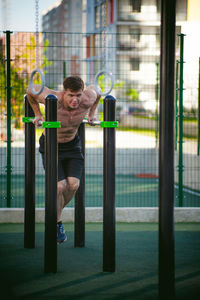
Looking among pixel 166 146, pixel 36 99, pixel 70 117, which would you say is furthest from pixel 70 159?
pixel 166 146

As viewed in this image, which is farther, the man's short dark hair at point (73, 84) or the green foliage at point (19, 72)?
the green foliage at point (19, 72)

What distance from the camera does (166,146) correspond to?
9.75 feet

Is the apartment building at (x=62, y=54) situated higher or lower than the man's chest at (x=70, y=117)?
higher

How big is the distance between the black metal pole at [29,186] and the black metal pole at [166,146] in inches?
75.1

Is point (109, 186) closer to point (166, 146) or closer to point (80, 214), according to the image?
point (80, 214)

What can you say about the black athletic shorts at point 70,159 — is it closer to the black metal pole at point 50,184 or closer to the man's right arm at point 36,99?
the man's right arm at point 36,99

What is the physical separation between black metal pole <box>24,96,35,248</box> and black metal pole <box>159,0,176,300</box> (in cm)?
191

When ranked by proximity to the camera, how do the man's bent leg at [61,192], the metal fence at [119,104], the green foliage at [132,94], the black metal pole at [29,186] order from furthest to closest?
the green foliage at [132,94]
the metal fence at [119,104]
the black metal pole at [29,186]
the man's bent leg at [61,192]

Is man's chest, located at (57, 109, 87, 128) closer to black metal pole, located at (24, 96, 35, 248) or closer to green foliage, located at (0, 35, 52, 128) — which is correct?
black metal pole, located at (24, 96, 35, 248)

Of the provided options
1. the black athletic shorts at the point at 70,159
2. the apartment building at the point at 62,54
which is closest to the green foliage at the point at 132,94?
the apartment building at the point at 62,54

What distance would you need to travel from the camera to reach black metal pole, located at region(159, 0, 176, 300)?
2.94 metres

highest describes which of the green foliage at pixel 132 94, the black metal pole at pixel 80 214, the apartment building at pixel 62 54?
the apartment building at pixel 62 54

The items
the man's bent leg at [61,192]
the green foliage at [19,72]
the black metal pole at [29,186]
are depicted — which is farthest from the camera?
the green foliage at [19,72]

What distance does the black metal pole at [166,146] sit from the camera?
2.94m
